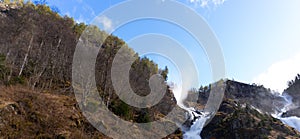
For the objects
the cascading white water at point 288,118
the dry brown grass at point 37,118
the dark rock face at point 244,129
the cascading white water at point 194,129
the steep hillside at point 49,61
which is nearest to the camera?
the dry brown grass at point 37,118

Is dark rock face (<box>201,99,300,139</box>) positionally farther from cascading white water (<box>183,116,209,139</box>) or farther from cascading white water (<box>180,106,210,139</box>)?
cascading white water (<box>180,106,210,139</box>)

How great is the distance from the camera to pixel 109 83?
24.9 m

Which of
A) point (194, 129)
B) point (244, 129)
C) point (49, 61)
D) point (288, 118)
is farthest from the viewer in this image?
point (288, 118)

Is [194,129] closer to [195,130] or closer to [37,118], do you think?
[195,130]

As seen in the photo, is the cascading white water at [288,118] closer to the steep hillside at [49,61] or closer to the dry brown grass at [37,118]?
the steep hillside at [49,61]

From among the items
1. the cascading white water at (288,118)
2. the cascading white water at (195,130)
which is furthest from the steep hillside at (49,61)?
the cascading white water at (288,118)

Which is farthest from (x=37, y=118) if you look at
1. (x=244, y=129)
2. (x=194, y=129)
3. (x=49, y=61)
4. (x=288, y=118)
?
(x=288, y=118)

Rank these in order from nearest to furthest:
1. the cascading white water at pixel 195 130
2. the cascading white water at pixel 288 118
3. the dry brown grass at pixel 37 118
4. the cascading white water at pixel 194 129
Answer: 1. the dry brown grass at pixel 37 118
2. the cascading white water at pixel 195 130
3. the cascading white water at pixel 194 129
4. the cascading white water at pixel 288 118

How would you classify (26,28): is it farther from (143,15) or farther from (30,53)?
(143,15)

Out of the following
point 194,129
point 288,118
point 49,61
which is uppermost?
point 288,118

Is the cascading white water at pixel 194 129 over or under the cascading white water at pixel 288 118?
under

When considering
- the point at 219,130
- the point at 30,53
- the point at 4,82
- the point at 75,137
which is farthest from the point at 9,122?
the point at 219,130

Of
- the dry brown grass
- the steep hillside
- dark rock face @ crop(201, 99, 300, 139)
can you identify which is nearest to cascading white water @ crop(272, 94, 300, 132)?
dark rock face @ crop(201, 99, 300, 139)

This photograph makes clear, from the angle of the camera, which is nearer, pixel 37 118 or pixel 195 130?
pixel 37 118
